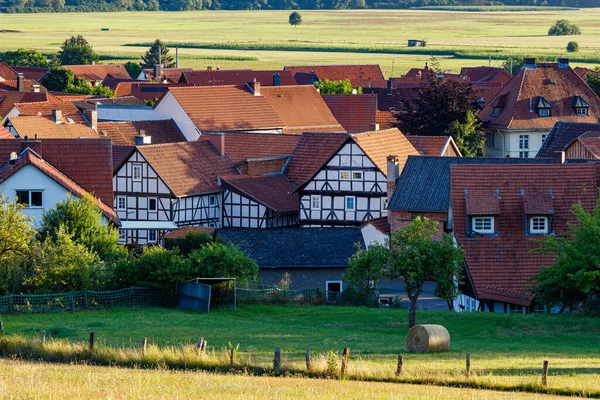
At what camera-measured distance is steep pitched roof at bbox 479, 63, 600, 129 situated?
305ft

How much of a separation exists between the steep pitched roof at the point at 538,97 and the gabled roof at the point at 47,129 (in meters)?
31.0

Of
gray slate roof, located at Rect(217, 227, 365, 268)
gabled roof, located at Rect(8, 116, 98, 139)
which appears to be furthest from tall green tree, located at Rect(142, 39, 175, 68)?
gray slate roof, located at Rect(217, 227, 365, 268)

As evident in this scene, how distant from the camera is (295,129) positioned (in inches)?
3477

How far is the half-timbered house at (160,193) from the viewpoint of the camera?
62.9 meters

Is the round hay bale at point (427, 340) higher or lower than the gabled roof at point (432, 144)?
lower

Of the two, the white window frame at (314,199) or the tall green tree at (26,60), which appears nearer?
the white window frame at (314,199)

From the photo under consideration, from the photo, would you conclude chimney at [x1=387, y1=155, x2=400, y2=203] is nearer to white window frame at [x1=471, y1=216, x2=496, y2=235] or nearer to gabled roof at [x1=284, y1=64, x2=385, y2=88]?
white window frame at [x1=471, y1=216, x2=496, y2=235]

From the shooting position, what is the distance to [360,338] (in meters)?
36.7

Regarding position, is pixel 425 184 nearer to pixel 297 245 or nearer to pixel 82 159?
pixel 297 245

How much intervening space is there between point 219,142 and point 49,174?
17628 mm

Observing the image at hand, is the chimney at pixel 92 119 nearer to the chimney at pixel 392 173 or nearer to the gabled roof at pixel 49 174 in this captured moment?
the gabled roof at pixel 49 174

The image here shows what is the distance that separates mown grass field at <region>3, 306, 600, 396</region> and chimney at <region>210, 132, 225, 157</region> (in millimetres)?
26700

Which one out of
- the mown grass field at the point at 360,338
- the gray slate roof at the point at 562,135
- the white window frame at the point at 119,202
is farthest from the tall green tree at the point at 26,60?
the mown grass field at the point at 360,338

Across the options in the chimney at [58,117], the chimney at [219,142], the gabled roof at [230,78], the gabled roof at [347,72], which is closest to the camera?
the chimney at [219,142]
